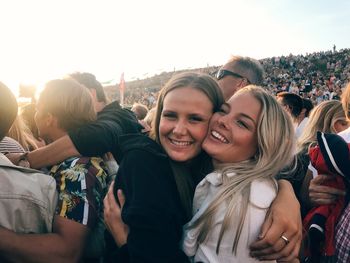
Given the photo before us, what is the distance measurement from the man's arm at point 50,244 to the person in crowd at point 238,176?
68cm

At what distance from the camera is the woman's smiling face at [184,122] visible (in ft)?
7.25

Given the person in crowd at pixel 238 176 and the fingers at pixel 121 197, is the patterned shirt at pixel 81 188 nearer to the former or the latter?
the fingers at pixel 121 197

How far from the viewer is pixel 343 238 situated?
1.98 metres

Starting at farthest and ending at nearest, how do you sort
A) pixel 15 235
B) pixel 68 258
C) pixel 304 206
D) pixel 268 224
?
A: 1. pixel 304 206
2. pixel 68 258
3. pixel 15 235
4. pixel 268 224

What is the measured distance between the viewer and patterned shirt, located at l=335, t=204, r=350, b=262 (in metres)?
1.96

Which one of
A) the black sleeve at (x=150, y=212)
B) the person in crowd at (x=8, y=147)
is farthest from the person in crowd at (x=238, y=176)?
the person in crowd at (x=8, y=147)

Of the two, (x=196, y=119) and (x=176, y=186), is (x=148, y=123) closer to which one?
(x=196, y=119)

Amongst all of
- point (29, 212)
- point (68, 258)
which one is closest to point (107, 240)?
point (68, 258)

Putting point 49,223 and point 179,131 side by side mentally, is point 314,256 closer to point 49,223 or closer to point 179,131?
point 179,131

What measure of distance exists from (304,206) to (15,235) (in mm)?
1886

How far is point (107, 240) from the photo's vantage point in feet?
7.58

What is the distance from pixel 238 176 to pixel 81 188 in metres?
0.96

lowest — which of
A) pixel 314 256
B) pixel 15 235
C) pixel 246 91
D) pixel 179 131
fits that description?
pixel 314 256

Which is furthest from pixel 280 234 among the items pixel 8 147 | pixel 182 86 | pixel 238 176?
pixel 8 147
